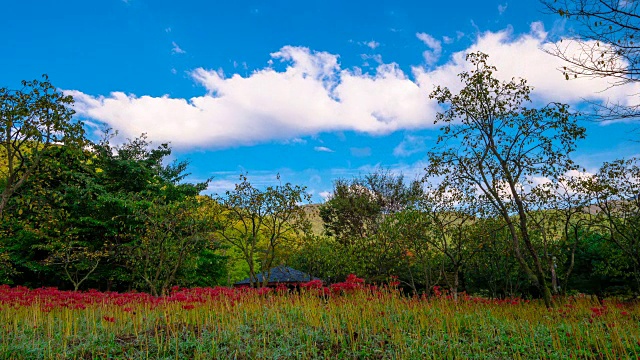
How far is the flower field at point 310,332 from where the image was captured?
21.4 ft

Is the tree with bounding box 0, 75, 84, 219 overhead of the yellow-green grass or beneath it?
overhead

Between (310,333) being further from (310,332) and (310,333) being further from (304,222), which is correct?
(304,222)

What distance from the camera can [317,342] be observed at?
705 cm

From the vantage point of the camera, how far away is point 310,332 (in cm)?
730

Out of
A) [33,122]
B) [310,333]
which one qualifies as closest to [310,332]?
[310,333]

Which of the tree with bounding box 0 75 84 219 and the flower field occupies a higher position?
the tree with bounding box 0 75 84 219

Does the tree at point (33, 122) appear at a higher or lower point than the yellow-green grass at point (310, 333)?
higher

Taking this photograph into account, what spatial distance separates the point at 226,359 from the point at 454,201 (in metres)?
13.8

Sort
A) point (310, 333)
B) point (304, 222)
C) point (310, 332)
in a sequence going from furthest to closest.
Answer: point (304, 222)
point (310, 332)
point (310, 333)

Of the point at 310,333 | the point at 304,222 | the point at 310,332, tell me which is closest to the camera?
the point at 310,333

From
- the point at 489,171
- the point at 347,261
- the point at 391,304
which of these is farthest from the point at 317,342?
the point at 347,261

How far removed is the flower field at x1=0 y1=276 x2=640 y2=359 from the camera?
21.4 feet

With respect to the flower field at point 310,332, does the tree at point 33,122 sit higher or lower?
higher

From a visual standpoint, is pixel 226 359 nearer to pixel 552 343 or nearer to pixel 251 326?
pixel 251 326
